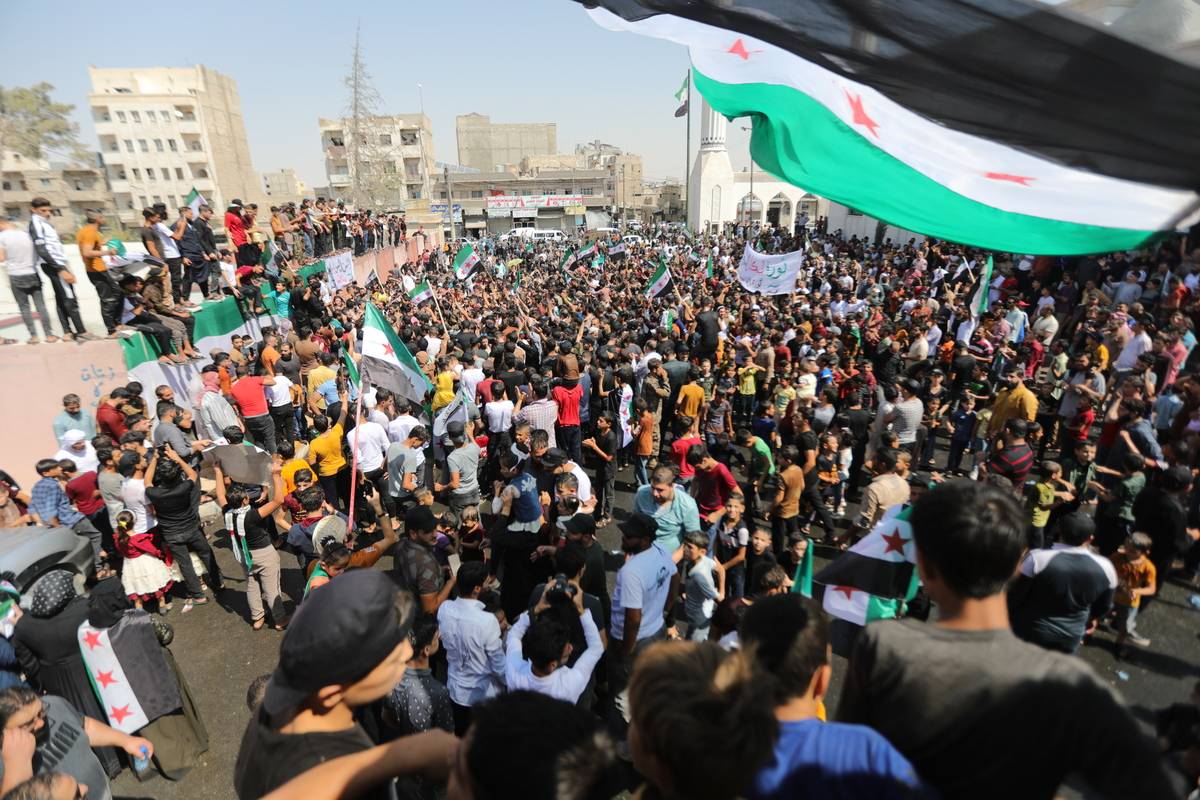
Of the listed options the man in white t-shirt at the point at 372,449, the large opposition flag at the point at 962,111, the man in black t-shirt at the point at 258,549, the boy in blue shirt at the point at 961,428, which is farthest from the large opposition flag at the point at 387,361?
the boy in blue shirt at the point at 961,428

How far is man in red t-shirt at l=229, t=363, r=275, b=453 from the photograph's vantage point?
7.86 m

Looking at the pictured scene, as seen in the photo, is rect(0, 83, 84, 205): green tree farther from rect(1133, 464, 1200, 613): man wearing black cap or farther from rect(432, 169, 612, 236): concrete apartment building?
rect(1133, 464, 1200, 613): man wearing black cap

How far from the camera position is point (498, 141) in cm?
11844

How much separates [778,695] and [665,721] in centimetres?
56

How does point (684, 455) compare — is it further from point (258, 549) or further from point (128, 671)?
point (128, 671)

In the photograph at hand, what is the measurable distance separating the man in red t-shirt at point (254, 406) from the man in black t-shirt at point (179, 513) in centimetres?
189

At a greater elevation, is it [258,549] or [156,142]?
[156,142]

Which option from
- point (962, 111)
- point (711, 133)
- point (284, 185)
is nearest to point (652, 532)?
point (962, 111)

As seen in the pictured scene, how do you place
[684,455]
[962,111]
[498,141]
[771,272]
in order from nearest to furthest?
[962,111] → [684,455] → [771,272] → [498,141]

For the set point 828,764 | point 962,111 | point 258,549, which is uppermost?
point 962,111

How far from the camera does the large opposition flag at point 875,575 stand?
3547 mm

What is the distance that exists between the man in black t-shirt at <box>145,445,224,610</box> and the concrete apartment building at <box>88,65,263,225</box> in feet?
240

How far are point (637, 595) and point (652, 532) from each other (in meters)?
0.40

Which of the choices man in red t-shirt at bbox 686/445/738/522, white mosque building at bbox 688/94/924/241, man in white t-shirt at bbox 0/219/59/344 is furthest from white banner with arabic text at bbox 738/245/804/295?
white mosque building at bbox 688/94/924/241
